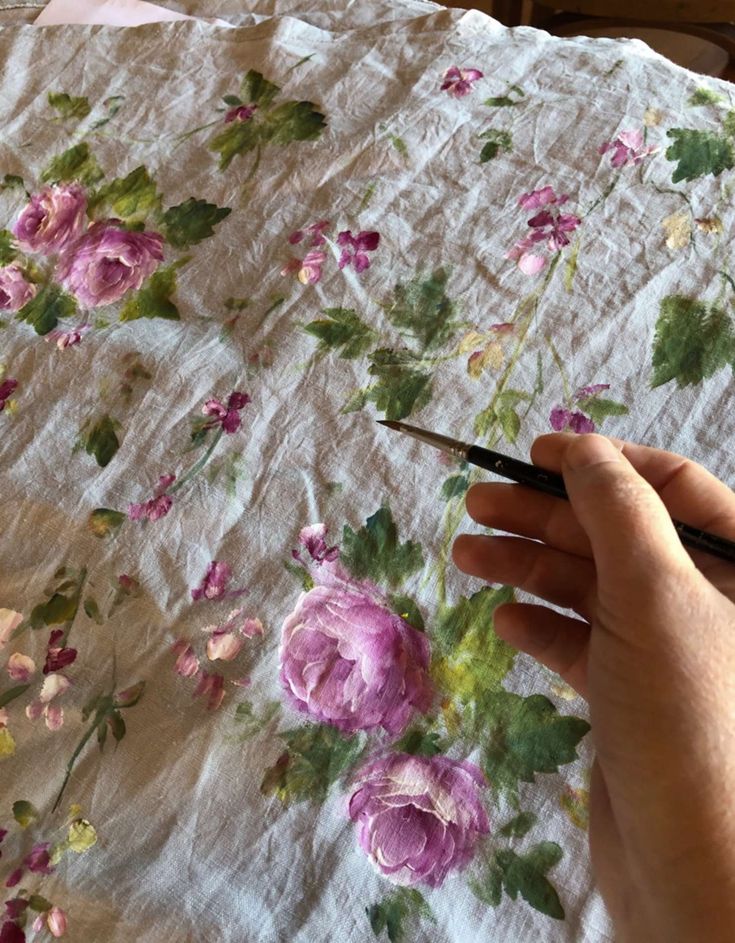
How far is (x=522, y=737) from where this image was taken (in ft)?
1.71

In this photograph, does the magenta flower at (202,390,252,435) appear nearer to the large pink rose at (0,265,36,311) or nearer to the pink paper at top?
the large pink rose at (0,265,36,311)

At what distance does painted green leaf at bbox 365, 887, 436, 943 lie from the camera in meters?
0.48

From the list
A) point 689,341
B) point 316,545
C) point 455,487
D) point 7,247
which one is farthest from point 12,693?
point 689,341

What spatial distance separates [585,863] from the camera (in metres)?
0.48

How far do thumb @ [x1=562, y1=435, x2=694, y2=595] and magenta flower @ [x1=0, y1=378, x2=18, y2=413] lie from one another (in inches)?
18.9

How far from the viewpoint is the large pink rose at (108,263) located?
0.77 m

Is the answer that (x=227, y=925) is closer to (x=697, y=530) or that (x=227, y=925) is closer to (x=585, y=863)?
(x=585, y=863)

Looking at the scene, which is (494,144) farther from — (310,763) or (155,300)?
(310,763)

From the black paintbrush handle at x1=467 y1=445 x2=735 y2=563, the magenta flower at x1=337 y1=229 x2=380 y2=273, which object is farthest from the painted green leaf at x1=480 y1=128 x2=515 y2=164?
the black paintbrush handle at x1=467 y1=445 x2=735 y2=563

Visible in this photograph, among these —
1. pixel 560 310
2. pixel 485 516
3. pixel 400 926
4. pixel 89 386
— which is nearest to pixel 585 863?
pixel 400 926

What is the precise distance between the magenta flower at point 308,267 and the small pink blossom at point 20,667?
36 centimetres

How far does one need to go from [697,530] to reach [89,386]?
0.48 metres

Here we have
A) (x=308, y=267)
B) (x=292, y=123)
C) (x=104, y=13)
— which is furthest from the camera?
(x=104, y=13)

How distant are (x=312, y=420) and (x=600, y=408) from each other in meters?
0.21
